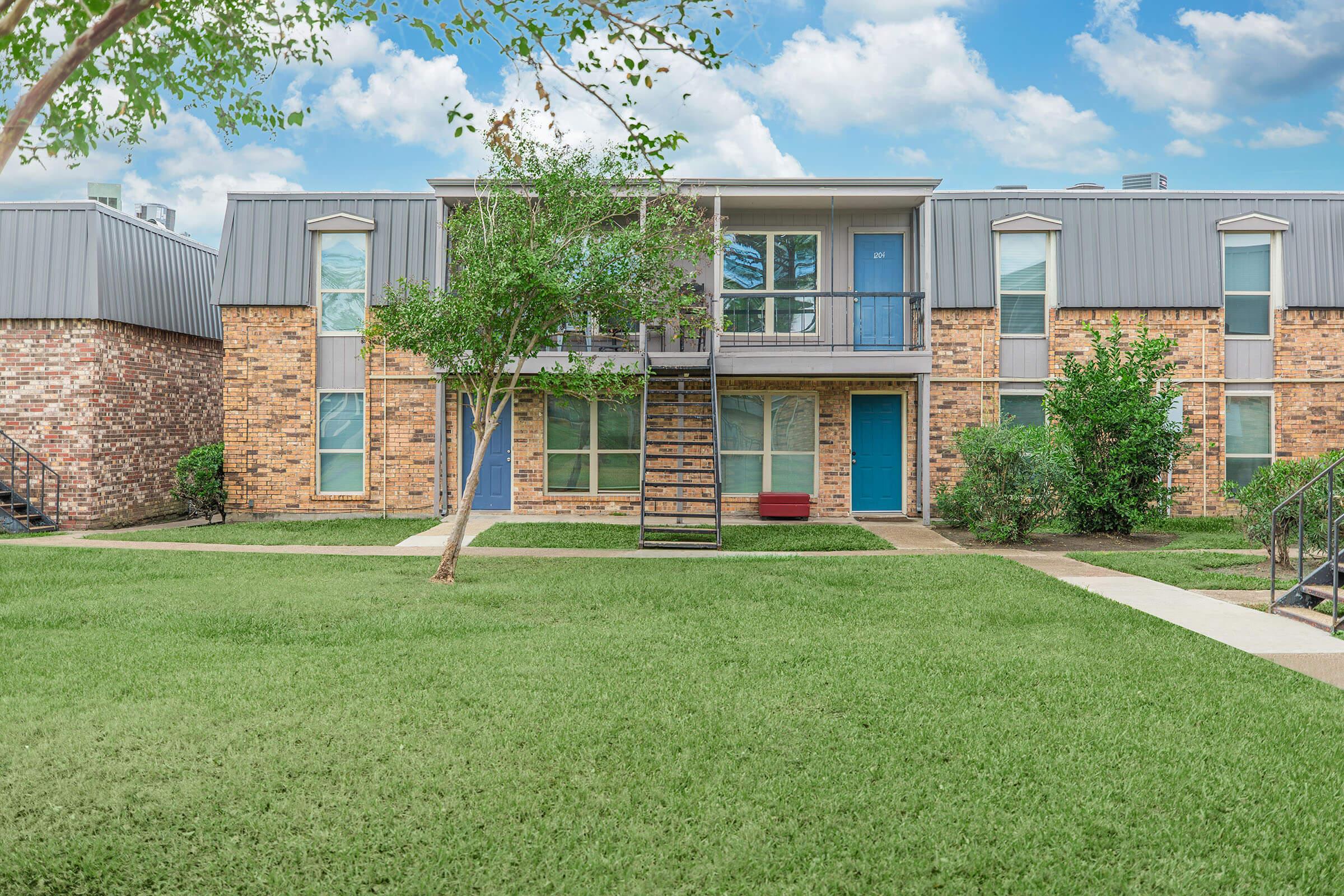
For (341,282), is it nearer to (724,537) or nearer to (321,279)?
(321,279)

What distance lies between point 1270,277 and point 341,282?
16586 mm

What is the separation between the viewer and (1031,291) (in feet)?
56.0

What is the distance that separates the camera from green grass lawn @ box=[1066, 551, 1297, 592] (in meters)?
10.2

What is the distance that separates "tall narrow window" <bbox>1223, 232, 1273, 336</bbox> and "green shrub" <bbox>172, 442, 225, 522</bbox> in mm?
18172

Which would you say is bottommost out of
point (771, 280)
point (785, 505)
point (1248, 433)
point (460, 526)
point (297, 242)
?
point (460, 526)

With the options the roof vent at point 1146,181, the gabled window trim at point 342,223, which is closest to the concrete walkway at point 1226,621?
the roof vent at point 1146,181

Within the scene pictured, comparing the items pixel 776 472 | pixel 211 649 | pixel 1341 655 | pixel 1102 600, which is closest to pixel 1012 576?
pixel 1102 600

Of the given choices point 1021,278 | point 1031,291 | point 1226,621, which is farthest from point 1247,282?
point 1226,621

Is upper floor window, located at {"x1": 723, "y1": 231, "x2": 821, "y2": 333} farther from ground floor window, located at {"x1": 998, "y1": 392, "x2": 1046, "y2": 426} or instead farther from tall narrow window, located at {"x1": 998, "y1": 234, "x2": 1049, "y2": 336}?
ground floor window, located at {"x1": 998, "y1": 392, "x2": 1046, "y2": 426}

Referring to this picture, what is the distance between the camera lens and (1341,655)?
704 centimetres

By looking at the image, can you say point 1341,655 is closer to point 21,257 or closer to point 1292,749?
point 1292,749

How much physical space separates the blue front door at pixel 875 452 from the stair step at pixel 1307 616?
8.58 metres

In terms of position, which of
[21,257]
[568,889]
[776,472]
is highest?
[21,257]

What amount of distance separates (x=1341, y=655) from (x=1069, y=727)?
3236 mm
